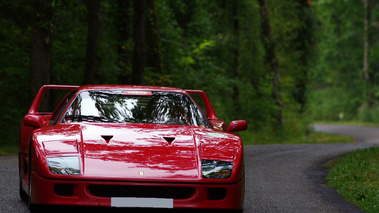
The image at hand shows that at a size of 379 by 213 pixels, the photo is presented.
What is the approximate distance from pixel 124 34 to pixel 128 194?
19.8 meters

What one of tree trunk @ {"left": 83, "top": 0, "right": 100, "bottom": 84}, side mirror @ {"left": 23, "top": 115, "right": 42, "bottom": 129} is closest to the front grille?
side mirror @ {"left": 23, "top": 115, "right": 42, "bottom": 129}

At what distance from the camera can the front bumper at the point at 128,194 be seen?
4820 millimetres

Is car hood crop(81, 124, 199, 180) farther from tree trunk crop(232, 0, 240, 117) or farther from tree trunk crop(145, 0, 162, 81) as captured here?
tree trunk crop(232, 0, 240, 117)

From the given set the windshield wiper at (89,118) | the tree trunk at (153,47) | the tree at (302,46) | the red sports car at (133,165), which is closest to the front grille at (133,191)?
the red sports car at (133,165)

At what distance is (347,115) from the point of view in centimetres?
7369

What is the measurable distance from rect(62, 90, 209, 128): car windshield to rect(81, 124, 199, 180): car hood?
16.0 inches

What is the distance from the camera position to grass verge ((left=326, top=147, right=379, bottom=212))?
780cm

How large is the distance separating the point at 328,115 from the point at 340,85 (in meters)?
4.63

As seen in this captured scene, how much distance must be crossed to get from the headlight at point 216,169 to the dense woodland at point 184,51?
11.3 meters

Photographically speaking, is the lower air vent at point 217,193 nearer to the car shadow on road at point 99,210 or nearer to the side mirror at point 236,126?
the car shadow on road at point 99,210

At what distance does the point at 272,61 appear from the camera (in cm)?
3425

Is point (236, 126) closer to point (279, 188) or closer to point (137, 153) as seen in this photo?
point (137, 153)

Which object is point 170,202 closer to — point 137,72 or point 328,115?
point 137,72

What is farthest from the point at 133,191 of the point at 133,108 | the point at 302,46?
the point at 302,46
